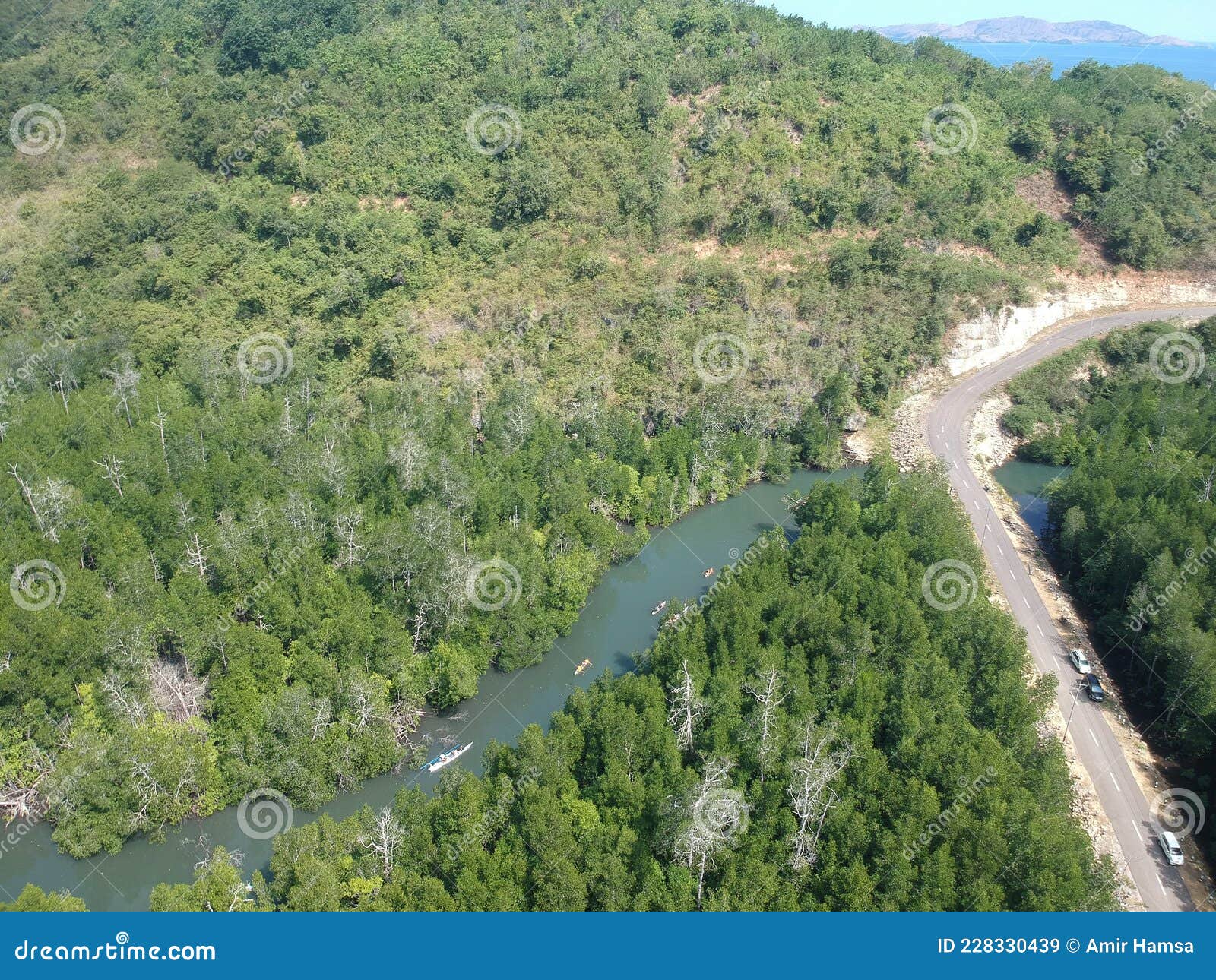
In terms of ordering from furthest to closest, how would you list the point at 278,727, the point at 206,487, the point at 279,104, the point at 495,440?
the point at 279,104 → the point at 495,440 → the point at 206,487 → the point at 278,727

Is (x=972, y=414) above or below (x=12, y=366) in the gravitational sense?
above

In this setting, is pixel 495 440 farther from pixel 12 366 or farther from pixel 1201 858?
pixel 1201 858

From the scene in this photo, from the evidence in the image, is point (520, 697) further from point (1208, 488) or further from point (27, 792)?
point (1208, 488)

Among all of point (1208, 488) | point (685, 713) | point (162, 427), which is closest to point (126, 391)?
point (162, 427)

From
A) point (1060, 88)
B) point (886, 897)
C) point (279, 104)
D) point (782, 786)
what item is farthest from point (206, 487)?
point (1060, 88)

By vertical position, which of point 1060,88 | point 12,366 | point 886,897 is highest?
point 1060,88

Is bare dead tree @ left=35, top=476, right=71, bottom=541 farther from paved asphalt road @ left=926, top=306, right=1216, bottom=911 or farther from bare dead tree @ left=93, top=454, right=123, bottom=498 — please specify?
paved asphalt road @ left=926, top=306, right=1216, bottom=911

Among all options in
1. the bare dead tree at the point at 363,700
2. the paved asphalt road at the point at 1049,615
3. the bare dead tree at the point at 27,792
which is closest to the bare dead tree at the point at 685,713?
the bare dead tree at the point at 363,700
